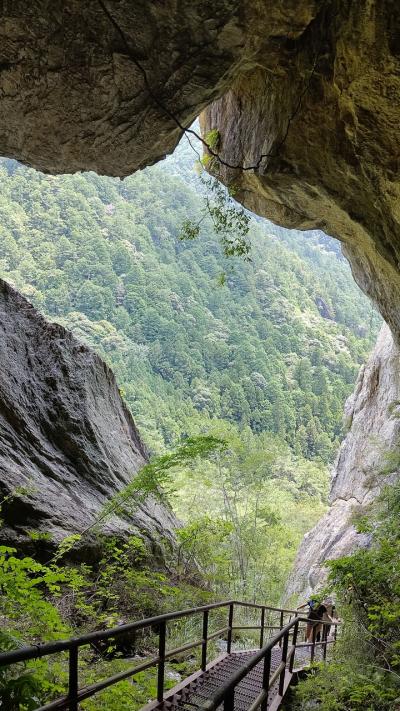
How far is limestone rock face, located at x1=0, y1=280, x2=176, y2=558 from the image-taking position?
690 cm

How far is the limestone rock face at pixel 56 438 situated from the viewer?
690cm

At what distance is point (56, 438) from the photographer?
8.52 metres

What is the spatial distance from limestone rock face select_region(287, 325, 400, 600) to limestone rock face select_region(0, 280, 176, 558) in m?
8.91

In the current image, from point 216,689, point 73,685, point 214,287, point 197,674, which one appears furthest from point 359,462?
point 73,685

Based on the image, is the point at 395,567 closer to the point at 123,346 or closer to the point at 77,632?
the point at 77,632

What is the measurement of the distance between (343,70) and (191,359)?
76.5m

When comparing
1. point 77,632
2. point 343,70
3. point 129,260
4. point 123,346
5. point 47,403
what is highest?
point 129,260

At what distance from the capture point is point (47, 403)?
8.65 meters

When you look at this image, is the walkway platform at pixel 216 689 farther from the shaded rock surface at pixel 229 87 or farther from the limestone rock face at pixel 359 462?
the limestone rock face at pixel 359 462

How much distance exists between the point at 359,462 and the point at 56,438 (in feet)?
47.4

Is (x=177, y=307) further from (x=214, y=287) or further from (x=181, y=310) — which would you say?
(x=214, y=287)

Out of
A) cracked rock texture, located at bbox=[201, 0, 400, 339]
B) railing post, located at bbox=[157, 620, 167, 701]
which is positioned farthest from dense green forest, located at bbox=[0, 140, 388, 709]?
railing post, located at bbox=[157, 620, 167, 701]

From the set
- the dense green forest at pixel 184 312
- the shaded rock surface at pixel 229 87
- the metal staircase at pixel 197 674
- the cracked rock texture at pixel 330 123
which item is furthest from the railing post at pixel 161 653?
the dense green forest at pixel 184 312

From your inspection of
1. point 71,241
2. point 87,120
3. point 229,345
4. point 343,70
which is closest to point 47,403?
point 87,120
